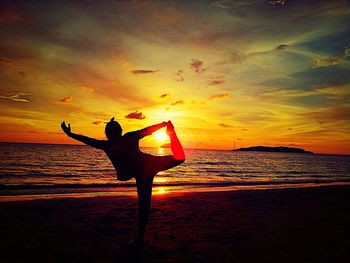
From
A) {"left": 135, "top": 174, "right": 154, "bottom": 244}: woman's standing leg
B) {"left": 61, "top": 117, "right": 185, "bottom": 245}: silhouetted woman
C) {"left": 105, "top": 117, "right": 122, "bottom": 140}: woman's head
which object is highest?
{"left": 105, "top": 117, "right": 122, "bottom": 140}: woman's head

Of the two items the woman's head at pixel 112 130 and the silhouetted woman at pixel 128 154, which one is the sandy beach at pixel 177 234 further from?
the woman's head at pixel 112 130

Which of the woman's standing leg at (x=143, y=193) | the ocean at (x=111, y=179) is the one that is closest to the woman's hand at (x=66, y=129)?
the woman's standing leg at (x=143, y=193)

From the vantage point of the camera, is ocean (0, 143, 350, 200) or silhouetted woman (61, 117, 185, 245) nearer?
silhouetted woman (61, 117, 185, 245)

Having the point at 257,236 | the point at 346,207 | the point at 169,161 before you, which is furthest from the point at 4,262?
the point at 346,207

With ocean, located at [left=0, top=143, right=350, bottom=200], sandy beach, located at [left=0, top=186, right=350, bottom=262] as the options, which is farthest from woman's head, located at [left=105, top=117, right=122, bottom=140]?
ocean, located at [left=0, top=143, right=350, bottom=200]

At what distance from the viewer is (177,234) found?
7656 mm

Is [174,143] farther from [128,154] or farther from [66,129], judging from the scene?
[66,129]

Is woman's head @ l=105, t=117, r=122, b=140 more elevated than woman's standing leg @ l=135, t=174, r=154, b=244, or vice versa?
woman's head @ l=105, t=117, r=122, b=140

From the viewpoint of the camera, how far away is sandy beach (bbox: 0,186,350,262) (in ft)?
19.4

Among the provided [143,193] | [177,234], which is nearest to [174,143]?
[143,193]

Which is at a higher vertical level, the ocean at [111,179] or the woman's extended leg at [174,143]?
the woman's extended leg at [174,143]

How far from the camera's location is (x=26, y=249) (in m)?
6.18

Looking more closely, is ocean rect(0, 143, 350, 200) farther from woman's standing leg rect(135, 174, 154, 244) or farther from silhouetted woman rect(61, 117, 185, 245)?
silhouetted woman rect(61, 117, 185, 245)

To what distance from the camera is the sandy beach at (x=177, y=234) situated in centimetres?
590
